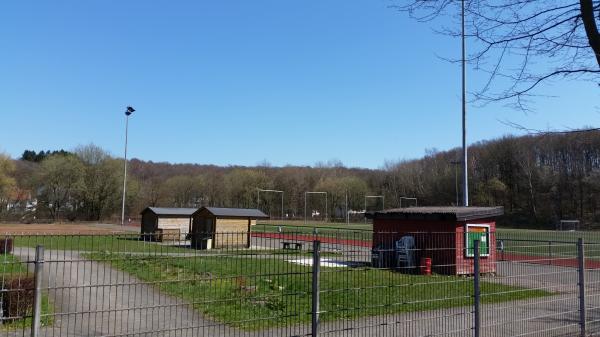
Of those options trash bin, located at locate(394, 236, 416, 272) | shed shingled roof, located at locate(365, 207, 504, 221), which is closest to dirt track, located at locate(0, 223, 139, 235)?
shed shingled roof, located at locate(365, 207, 504, 221)

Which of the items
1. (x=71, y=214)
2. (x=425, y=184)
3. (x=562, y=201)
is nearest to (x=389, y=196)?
(x=425, y=184)

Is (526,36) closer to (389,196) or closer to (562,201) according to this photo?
(562,201)

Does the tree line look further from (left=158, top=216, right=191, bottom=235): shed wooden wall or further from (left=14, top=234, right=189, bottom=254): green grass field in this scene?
(left=14, top=234, right=189, bottom=254): green grass field

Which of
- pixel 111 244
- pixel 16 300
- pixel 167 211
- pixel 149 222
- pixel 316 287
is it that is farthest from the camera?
pixel 167 211

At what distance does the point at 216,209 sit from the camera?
120 ft

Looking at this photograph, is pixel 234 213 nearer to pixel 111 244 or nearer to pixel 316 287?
pixel 111 244

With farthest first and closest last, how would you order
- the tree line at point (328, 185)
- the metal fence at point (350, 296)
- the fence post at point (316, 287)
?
1. the tree line at point (328, 185)
2. the metal fence at point (350, 296)
3. the fence post at point (316, 287)

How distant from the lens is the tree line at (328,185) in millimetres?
99688

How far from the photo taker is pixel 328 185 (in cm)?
13988

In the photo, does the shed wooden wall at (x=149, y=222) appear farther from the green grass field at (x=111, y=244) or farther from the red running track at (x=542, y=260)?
the red running track at (x=542, y=260)

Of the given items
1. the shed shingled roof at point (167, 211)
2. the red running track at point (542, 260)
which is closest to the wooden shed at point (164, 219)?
the shed shingled roof at point (167, 211)

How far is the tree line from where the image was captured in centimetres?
9969

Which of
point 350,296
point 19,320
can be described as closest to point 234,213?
point 350,296

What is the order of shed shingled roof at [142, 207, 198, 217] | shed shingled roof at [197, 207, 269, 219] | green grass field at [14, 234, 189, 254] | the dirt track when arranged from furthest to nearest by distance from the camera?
the dirt track
shed shingled roof at [142, 207, 198, 217]
shed shingled roof at [197, 207, 269, 219]
green grass field at [14, 234, 189, 254]
